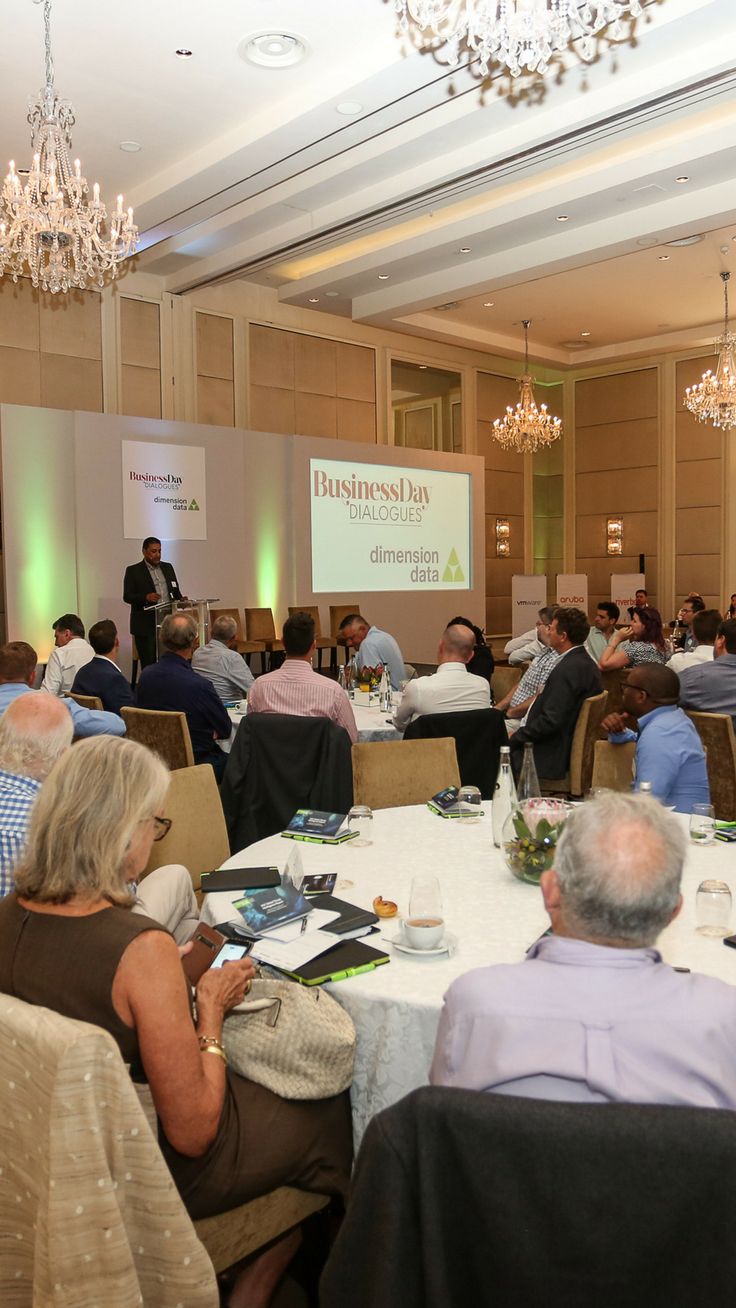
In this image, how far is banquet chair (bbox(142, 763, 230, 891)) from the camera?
10.8 feet

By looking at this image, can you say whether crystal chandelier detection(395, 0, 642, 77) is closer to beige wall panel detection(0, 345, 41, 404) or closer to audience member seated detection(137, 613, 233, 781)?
Result: audience member seated detection(137, 613, 233, 781)

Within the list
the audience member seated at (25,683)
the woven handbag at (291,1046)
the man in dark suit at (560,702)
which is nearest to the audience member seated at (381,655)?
the man in dark suit at (560,702)

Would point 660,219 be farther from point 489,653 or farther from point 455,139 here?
point 489,653

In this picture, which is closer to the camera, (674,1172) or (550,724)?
(674,1172)

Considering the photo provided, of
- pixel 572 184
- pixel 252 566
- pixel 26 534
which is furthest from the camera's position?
pixel 252 566

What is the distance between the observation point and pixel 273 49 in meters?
6.81

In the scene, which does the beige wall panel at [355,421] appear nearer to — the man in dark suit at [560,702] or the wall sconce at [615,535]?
the wall sconce at [615,535]

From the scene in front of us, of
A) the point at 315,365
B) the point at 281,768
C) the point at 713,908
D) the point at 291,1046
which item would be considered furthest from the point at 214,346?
the point at 291,1046

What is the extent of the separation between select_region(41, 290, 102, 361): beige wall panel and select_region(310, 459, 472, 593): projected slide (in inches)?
115

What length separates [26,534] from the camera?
10102 mm

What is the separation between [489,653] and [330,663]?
5.33m

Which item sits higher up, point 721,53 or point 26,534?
point 721,53

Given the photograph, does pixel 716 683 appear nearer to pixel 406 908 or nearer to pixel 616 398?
pixel 406 908

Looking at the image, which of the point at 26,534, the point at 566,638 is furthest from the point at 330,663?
the point at 566,638
